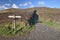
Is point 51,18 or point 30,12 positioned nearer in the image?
point 30,12

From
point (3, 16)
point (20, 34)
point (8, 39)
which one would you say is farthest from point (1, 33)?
point (3, 16)

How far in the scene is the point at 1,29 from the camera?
15.1m

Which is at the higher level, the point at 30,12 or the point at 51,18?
the point at 30,12

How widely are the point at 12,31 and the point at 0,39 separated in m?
3.04

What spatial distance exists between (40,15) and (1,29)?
26061mm

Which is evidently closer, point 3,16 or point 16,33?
point 16,33

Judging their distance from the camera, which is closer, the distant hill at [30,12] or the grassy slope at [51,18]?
the distant hill at [30,12]

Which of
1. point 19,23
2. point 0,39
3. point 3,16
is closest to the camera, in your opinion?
point 0,39

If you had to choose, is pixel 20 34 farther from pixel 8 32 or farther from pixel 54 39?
pixel 54 39

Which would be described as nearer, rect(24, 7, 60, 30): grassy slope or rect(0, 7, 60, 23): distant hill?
rect(0, 7, 60, 23): distant hill

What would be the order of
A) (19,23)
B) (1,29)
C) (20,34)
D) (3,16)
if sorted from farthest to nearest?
(3,16), (19,23), (1,29), (20,34)

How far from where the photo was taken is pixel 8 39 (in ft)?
38.5

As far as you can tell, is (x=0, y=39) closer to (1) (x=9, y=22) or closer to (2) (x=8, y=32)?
(2) (x=8, y=32)

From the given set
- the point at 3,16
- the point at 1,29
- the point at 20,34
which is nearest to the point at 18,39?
the point at 20,34
